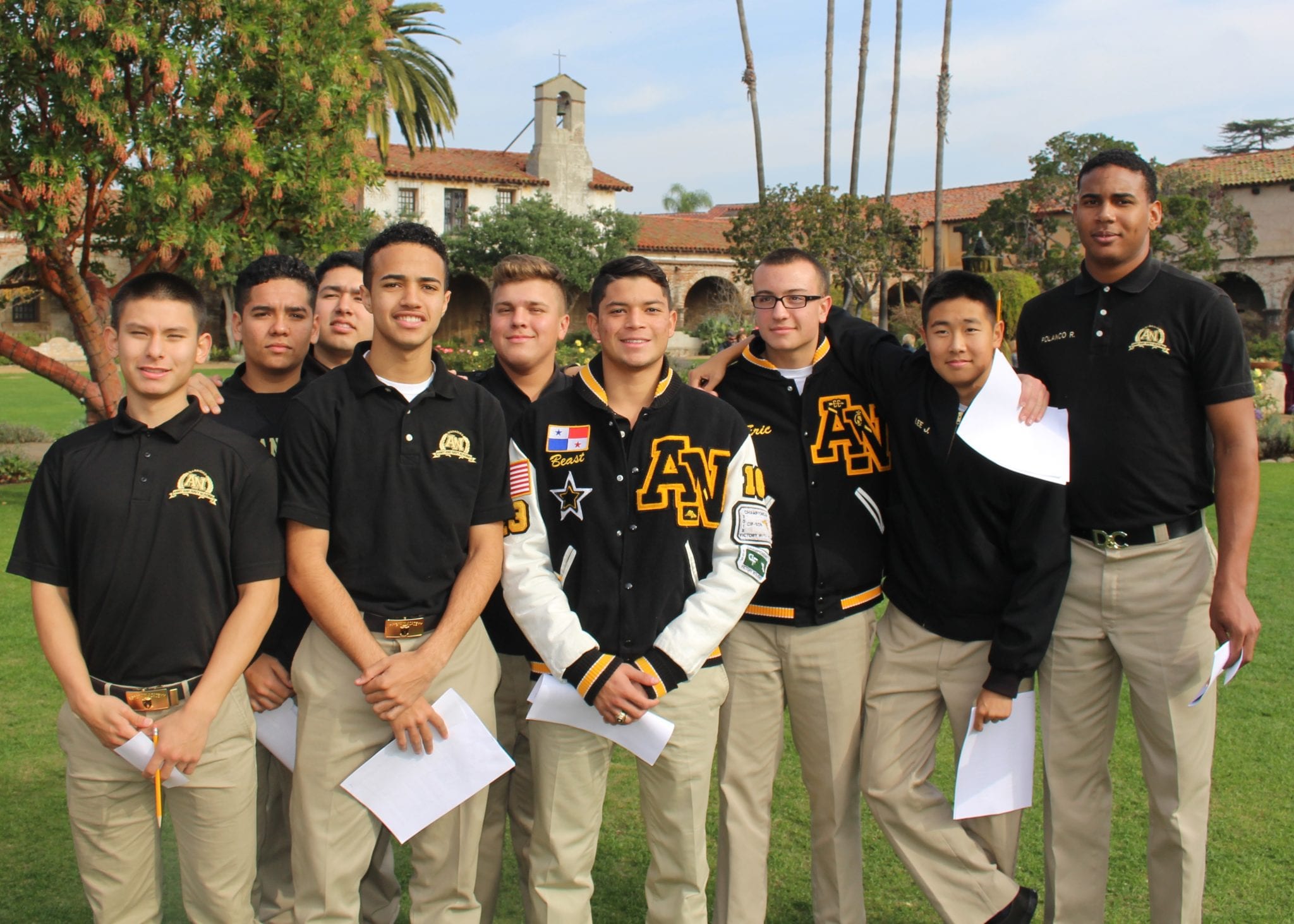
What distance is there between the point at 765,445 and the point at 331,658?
1.55 metres

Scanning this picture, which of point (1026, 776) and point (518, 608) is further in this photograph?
point (1026, 776)

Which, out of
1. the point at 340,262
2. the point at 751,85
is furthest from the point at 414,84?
the point at 340,262

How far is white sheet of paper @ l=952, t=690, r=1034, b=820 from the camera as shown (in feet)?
10.7

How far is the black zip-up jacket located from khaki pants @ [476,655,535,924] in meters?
1.29

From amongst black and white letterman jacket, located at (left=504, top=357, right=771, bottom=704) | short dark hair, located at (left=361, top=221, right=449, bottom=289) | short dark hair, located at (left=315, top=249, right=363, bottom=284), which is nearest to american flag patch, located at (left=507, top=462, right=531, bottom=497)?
black and white letterman jacket, located at (left=504, top=357, right=771, bottom=704)

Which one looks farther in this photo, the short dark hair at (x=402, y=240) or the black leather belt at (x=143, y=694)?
the short dark hair at (x=402, y=240)

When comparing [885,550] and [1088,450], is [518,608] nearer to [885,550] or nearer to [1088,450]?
[885,550]

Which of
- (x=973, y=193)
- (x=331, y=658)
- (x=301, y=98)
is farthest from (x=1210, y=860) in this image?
(x=973, y=193)

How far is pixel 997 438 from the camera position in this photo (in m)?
3.17

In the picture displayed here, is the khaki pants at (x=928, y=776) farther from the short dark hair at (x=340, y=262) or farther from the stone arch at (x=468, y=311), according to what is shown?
the stone arch at (x=468, y=311)

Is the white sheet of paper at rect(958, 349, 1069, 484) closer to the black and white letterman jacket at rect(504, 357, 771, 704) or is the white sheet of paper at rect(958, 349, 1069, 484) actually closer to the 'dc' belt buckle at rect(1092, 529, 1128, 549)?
the 'dc' belt buckle at rect(1092, 529, 1128, 549)

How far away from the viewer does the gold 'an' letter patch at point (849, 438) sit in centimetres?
352

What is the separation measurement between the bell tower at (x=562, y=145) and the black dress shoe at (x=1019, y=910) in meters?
39.5

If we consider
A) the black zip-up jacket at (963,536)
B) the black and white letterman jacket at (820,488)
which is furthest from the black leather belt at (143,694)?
the black zip-up jacket at (963,536)
